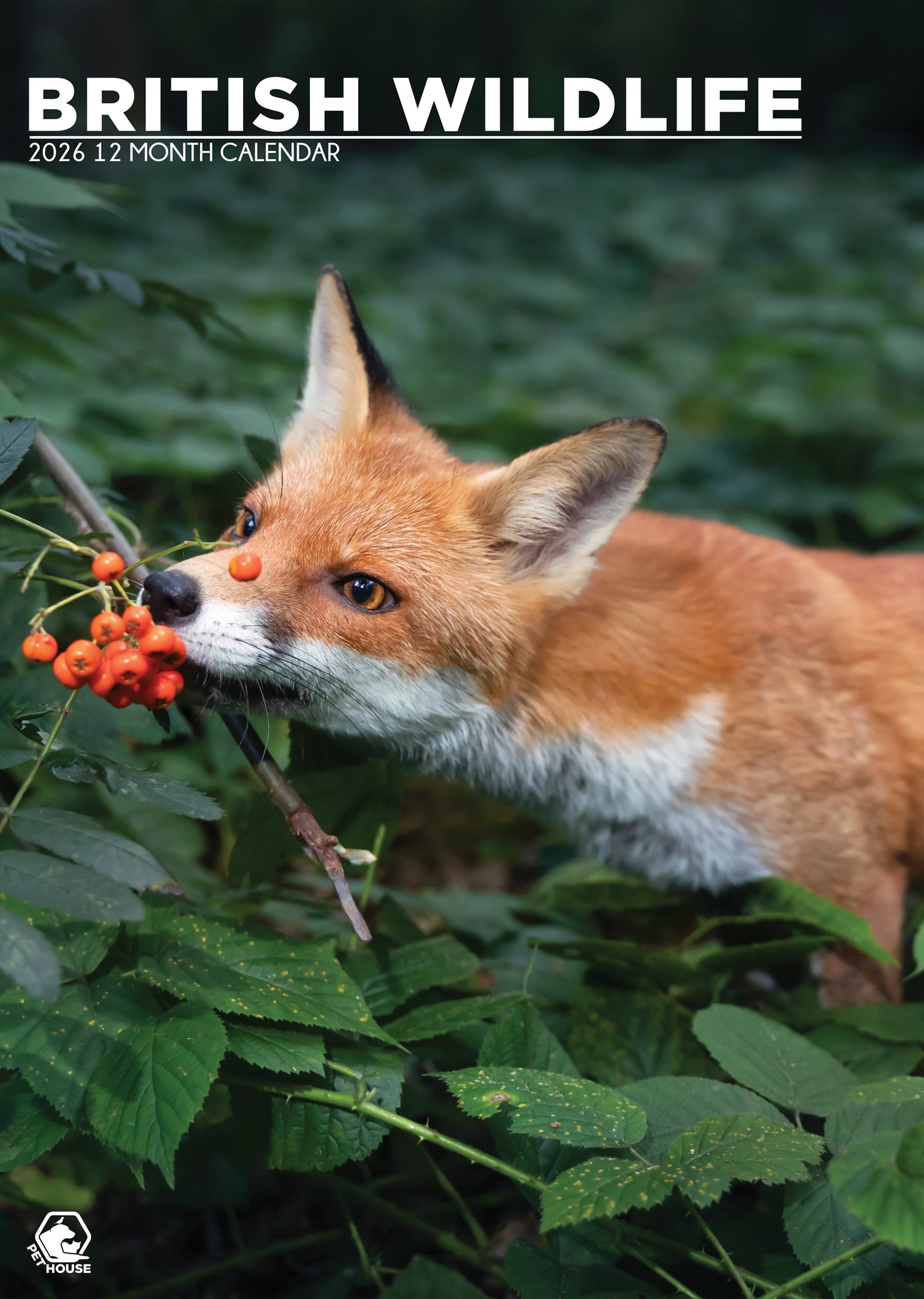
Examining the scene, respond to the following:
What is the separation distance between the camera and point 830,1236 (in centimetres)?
196

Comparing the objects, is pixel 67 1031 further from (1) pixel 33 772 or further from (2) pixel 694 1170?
(2) pixel 694 1170

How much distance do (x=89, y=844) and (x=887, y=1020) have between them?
2.19m

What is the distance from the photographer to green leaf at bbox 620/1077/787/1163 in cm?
209

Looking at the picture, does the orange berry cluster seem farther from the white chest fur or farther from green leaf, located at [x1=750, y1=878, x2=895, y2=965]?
green leaf, located at [x1=750, y1=878, x2=895, y2=965]

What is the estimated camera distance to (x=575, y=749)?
10.3 ft

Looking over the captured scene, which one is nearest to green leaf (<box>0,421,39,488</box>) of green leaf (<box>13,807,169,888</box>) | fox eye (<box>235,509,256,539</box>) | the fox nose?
the fox nose

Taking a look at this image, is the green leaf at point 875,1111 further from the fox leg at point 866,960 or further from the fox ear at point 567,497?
the fox ear at point 567,497

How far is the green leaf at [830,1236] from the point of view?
1.93 meters

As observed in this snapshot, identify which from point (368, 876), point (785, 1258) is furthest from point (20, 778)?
point (785, 1258)

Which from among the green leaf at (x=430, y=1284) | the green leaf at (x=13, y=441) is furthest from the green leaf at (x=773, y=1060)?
the green leaf at (x=13, y=441)

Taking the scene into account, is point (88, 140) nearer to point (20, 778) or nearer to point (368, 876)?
point (20, 778)

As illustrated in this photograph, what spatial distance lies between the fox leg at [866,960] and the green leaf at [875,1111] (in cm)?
119

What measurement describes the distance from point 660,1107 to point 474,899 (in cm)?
149

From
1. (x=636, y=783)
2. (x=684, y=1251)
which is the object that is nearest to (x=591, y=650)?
(x=636, y=783)
